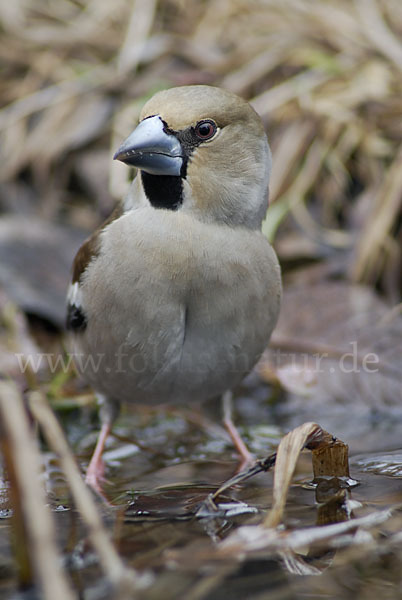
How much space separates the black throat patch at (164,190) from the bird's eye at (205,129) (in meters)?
0.19

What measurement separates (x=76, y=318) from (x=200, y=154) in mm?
946

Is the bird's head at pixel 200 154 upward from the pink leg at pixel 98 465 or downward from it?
upward

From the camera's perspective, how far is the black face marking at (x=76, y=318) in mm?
3422

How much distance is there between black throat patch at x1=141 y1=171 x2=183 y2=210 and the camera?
3.04m

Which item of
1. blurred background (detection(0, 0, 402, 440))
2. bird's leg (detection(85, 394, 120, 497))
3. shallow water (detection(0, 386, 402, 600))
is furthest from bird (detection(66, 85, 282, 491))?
blurred background (detection(0, 0, 402, 440))

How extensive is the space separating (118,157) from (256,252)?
2.28 feet

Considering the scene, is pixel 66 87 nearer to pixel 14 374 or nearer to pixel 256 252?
pixel 14 374

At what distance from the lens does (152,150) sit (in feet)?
9.50

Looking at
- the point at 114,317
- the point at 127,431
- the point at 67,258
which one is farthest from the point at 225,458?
the point at 67,258

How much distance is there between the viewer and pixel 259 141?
10.9 ft

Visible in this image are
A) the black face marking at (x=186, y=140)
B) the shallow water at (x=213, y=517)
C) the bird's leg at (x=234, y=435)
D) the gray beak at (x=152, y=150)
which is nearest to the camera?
the shallow water at (x=213, y=517)

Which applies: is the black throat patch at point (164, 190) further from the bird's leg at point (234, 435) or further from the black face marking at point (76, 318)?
the bird's leg at point (234, 435)

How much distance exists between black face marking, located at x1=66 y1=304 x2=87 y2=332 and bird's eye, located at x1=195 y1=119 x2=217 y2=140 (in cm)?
91

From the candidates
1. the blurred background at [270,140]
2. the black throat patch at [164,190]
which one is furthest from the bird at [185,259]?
the blurred background at [270,140]
